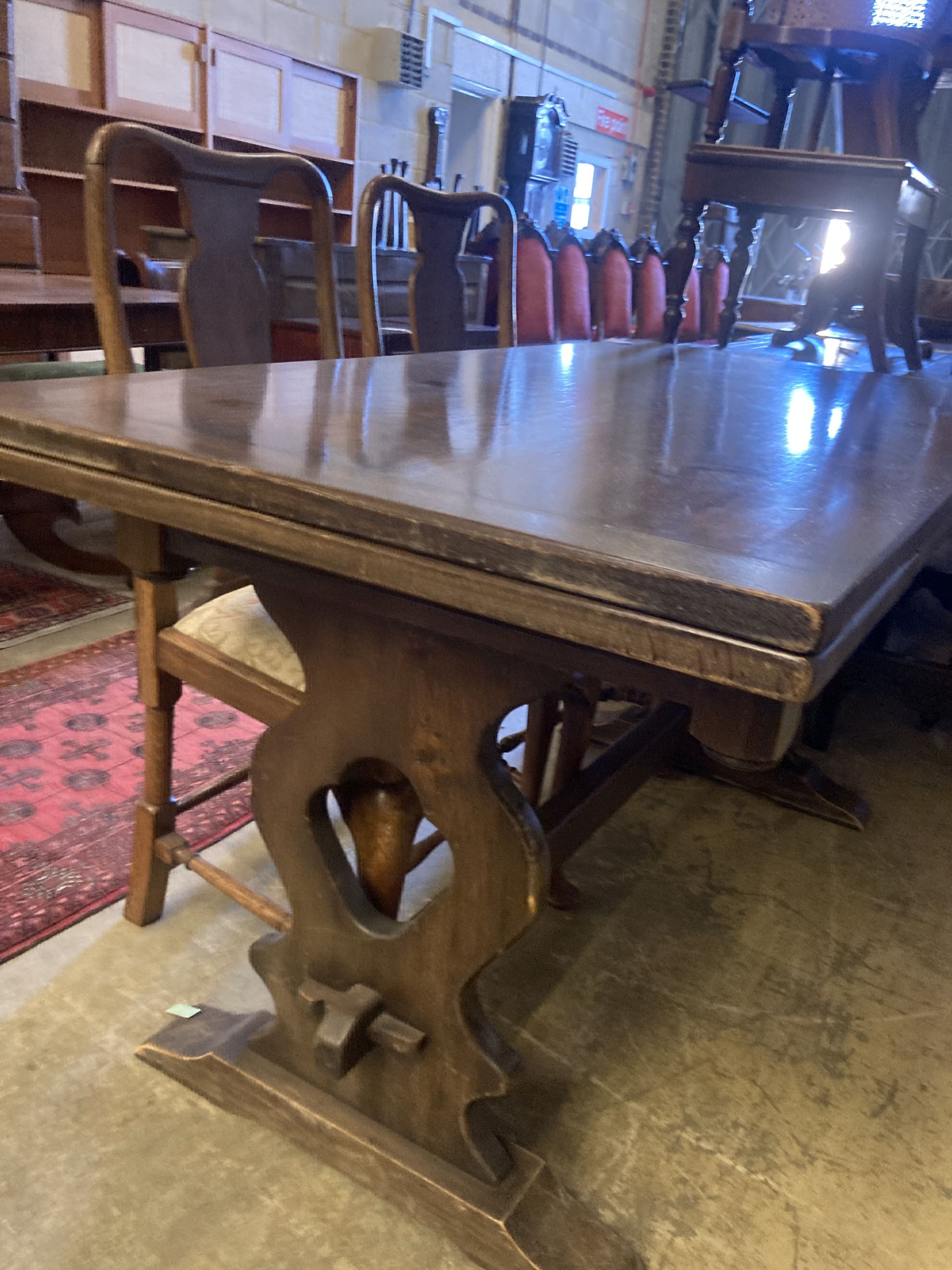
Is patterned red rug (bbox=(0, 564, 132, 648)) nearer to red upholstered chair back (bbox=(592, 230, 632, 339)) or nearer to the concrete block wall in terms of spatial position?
red upholstered chair back (bbox=(592, 230, 632, 339))

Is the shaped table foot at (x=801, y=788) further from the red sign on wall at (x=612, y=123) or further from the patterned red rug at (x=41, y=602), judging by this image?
the red sign on wall at (x=612, y=123)

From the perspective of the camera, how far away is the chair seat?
3.69ft

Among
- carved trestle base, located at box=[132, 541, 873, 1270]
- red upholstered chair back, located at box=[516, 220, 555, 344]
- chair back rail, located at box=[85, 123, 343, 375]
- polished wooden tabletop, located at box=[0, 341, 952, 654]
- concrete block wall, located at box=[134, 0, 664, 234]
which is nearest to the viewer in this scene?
polished wooden tabletop, located at box=[0, 341, 952, 654]

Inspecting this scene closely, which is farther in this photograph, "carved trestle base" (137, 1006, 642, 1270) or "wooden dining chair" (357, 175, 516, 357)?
"wooden dining chair" (357, 175, 516, 357)

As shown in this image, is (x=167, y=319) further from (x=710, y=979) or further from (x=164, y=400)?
(x=710, y=979)

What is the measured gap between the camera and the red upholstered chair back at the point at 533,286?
4223 millimetres

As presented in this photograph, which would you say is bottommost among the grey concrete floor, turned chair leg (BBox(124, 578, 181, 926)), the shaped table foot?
the grey concrete floor

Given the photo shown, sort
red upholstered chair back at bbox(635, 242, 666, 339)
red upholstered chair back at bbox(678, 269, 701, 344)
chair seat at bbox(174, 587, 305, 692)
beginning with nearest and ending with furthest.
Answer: chair seat at bbox(174, 587, 305, 692) < red upholstered chair back at bbox(635, 242, 666, 339) < red upholstered chair back at bbox(678, 269, 701, 344)

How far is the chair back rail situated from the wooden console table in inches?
12.7

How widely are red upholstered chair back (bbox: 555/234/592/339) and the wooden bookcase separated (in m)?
2.19

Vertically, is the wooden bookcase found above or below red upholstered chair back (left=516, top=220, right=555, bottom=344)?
above

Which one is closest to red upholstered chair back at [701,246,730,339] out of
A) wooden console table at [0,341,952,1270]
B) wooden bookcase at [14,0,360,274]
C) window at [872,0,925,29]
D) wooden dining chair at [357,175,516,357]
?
wooden bookcase at [14,0,360,274]

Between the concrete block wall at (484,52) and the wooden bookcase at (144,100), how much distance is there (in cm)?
12

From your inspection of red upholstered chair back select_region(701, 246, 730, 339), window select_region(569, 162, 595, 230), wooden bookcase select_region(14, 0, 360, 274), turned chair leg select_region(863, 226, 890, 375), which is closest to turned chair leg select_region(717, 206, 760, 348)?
turned chair leg select_region(863, 226, 890, 375)
